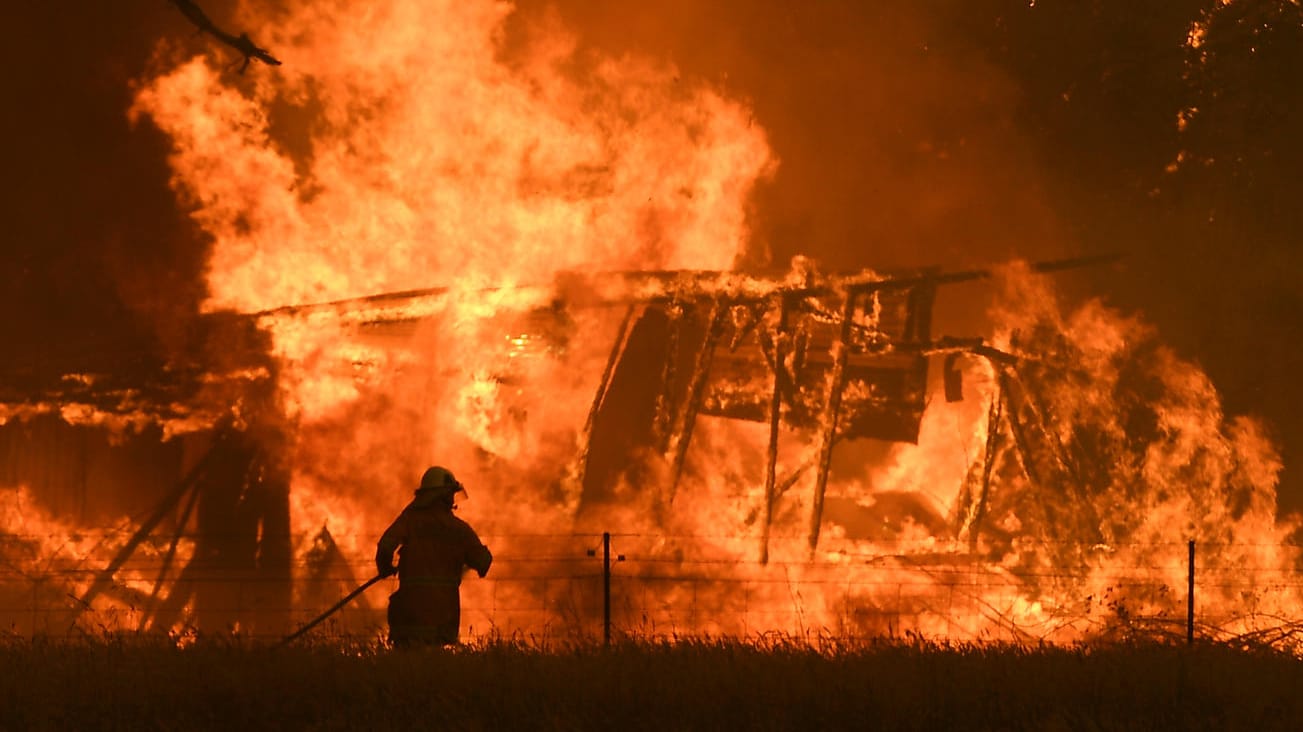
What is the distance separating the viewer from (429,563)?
776 cm

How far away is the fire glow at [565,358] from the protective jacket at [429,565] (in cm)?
548

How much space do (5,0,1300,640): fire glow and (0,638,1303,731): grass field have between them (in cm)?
671

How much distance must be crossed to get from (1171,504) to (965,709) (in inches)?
391

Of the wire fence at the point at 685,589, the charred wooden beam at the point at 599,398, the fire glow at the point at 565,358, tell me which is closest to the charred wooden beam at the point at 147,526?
the wire fence at the point at 685,589

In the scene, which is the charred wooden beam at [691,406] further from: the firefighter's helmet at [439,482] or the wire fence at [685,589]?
the firefighter's helmet at [439,482]

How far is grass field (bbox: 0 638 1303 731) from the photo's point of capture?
18.7ft

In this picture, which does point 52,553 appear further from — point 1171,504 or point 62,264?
point 1171,504

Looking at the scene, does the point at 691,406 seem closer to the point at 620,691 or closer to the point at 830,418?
the point at 830,418

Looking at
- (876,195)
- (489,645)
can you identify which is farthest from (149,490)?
(876,195)

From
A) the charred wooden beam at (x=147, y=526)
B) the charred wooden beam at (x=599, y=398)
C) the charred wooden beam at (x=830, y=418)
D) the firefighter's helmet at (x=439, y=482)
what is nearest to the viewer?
the firefighter's helmet at (x=439, y=482)

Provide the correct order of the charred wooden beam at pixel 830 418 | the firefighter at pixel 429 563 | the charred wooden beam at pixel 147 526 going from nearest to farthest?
the firefighter at pixel 429 563 → the charred wooden beam at pixel 147 526 → the charred wooden beam at pixel 830 418

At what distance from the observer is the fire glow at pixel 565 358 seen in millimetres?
13531

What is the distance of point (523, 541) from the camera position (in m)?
13.5

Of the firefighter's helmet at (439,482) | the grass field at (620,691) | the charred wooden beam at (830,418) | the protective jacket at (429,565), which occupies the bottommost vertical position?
the grass field at (620,691)
